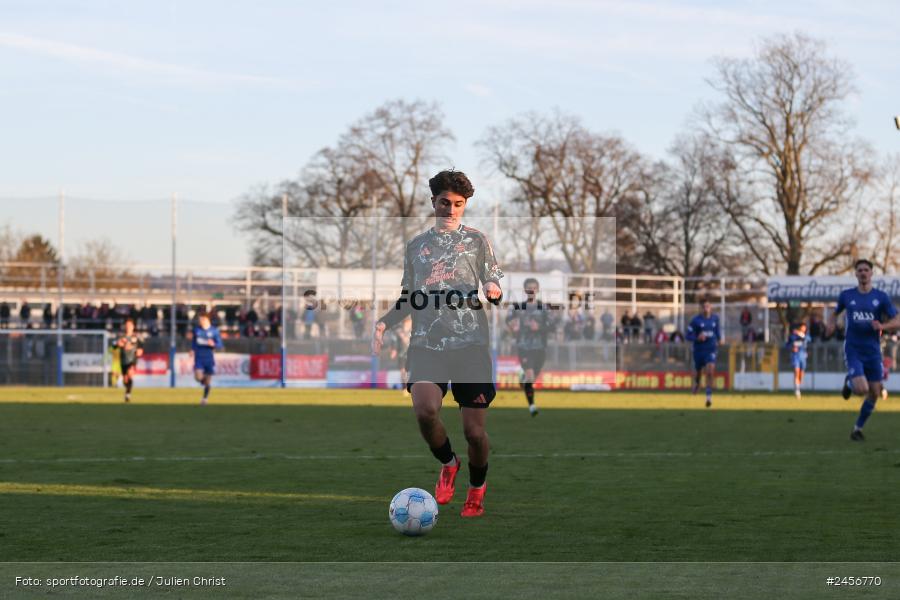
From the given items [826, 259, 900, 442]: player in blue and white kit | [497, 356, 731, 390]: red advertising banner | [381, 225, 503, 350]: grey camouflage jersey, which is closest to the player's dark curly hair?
[381, 225, 503, 350]: grey camouflage jersey

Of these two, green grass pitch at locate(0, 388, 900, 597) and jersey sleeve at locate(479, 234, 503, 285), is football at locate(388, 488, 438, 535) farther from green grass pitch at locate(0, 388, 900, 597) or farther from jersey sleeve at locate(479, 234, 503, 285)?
jersey sleeve at locate(479, 234, 503, 285)

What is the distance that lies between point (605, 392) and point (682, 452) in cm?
2572

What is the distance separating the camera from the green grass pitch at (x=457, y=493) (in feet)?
26.3

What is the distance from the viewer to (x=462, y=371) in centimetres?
952

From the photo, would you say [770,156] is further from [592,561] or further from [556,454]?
[592,561]

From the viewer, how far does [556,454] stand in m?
15.9

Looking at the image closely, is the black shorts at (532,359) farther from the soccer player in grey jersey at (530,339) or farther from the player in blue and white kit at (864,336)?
the player in blue and white kit at (864,336)

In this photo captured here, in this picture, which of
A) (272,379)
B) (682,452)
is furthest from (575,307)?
(682,452)

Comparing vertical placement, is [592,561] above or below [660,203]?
below

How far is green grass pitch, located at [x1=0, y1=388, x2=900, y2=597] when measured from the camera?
26.3 ft

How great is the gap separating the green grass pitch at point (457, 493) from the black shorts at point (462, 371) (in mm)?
864

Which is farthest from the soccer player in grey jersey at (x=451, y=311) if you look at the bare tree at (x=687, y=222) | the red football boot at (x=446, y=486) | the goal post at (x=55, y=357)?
the bare tree at (x=687, y=222)

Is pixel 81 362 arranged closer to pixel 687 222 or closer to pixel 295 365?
pixel 295 365

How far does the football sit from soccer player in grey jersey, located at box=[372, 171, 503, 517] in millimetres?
915
